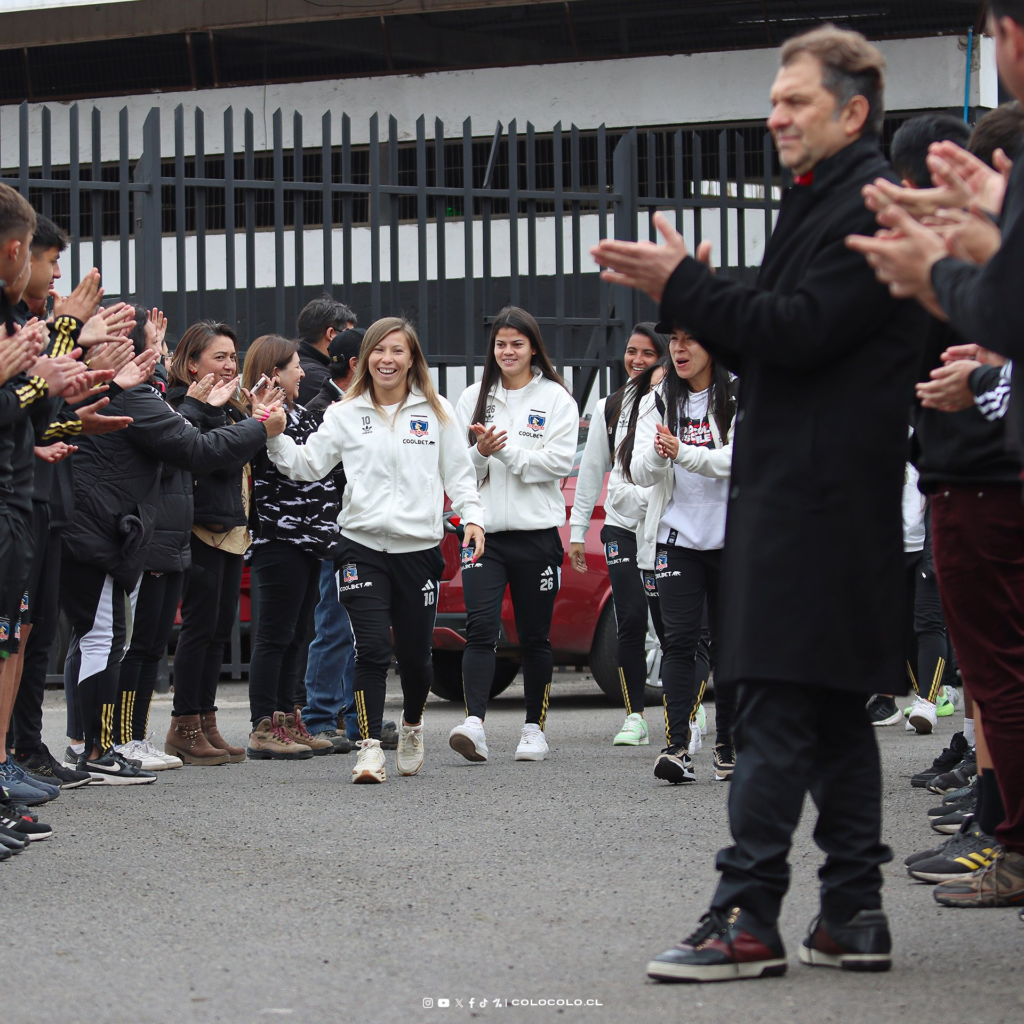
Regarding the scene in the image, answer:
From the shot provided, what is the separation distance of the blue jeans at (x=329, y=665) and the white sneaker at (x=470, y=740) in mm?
1083

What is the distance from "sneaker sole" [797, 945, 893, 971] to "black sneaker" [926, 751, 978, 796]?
2.49m

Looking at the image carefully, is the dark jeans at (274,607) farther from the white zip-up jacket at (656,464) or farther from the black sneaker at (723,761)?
the black sneaker at (723,761)

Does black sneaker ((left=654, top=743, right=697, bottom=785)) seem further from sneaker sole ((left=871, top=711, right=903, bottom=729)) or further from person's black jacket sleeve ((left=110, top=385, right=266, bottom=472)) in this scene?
sneaker sole ((left=871, top=711, right=903, bottom=729))

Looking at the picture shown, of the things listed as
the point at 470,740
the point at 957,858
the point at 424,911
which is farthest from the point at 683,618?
the point at 424,911

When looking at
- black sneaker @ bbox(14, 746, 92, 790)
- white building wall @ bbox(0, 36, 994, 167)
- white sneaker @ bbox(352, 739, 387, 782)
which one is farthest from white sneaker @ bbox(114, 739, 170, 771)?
white building wall @ bbox(0, 36, 994, 167)

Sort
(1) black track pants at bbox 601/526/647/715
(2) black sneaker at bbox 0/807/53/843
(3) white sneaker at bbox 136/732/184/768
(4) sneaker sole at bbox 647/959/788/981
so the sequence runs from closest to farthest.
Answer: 1. (4) sneaker sole at bbox 647/959/788/981
2. (2) black sneaker at bbox 0/807/53/843
3. (3) white sneaker at bbox 136/732/184/768
4. (1) black track pants at bbox 601/526/647/715

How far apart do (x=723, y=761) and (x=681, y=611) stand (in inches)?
26.6

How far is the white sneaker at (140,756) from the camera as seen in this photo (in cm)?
671

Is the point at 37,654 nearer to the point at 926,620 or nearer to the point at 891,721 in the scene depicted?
the point at 926,620

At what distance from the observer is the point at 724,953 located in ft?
10.5

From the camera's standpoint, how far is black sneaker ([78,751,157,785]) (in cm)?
640

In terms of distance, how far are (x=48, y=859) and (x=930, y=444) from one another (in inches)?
118

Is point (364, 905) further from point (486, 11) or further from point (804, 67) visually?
point (486, 11)

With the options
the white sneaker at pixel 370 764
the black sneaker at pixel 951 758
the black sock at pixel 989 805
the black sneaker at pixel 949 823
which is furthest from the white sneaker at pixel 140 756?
the black sock at pixel 989 805
